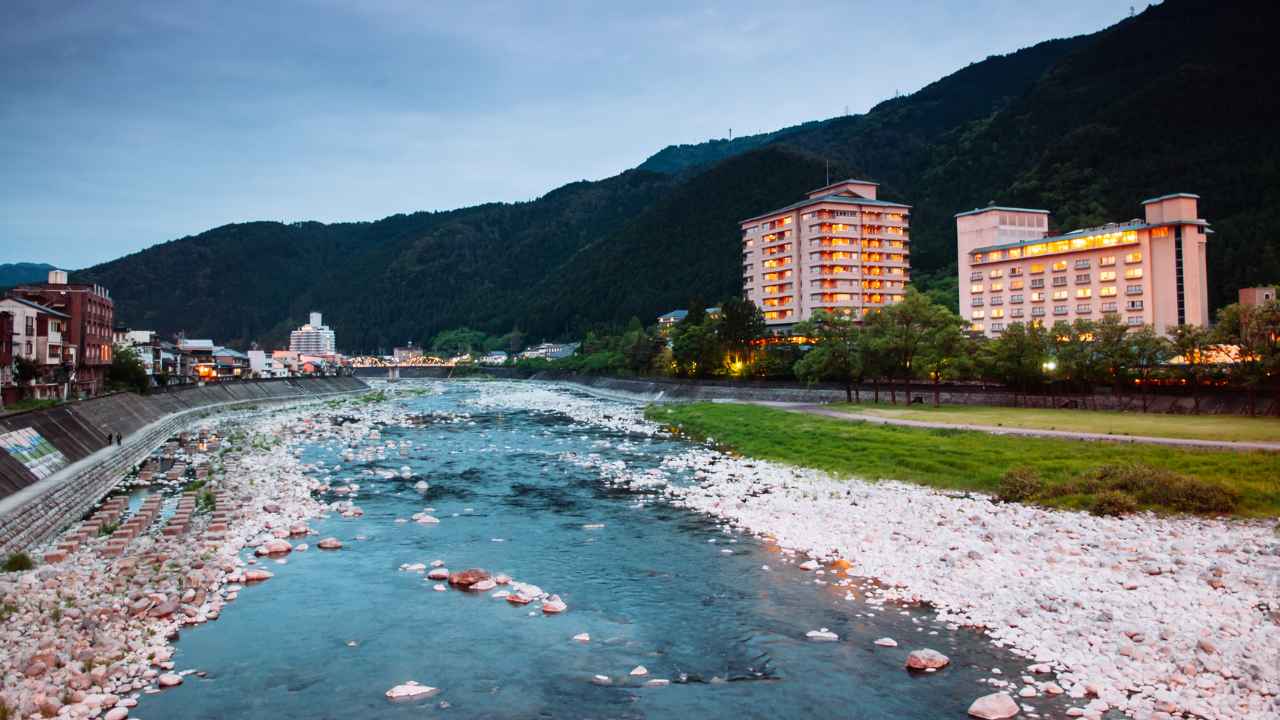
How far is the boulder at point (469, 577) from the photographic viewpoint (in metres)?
17.1

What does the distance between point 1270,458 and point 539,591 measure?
977 inches

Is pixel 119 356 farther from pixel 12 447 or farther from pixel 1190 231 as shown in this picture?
pixel 1190 231

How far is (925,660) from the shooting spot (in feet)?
39.7

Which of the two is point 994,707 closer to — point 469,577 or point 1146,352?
point 469,577

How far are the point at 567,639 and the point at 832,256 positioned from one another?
10301 centimetres

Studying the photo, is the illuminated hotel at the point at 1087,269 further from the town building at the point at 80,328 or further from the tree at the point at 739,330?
the town building at the point at 80,328

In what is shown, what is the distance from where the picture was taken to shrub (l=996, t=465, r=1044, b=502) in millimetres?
23603

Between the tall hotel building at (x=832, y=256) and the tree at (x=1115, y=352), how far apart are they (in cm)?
5982

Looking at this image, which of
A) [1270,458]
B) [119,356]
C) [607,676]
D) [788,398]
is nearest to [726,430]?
[788,398]

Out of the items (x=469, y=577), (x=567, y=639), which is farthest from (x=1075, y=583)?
(x=469, y=577)

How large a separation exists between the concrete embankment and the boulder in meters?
12.1

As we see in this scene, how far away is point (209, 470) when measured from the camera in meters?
34.8

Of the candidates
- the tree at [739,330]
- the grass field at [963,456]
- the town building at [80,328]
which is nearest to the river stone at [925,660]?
the grass field at [963,456]

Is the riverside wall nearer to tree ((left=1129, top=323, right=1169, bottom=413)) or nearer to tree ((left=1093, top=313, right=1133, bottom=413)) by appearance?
tree ((left=1093, top=313, right=1133, bottom=413))
